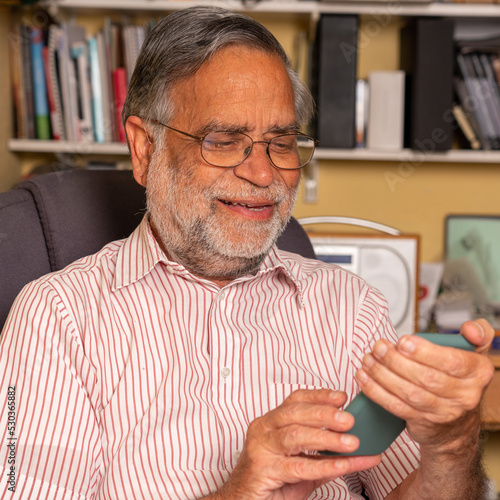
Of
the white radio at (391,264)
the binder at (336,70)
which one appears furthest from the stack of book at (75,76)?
the white radio at (391,264)

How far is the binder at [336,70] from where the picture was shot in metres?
1.88

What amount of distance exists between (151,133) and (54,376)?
42cm

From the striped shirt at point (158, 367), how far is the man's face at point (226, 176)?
0.15ft

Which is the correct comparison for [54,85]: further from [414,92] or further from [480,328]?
[480,328]

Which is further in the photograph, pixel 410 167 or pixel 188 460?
pixel 410 167

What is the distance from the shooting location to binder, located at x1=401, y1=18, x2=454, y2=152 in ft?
6.14

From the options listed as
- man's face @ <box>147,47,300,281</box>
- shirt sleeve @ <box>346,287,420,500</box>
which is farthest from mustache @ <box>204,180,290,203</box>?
shirt sleeve @ <box>346,287,420,500</box>

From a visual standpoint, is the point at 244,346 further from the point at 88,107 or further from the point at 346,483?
the point at 88,107

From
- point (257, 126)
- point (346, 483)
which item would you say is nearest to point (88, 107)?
point (257, 126)

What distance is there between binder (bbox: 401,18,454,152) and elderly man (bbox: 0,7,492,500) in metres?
0.84

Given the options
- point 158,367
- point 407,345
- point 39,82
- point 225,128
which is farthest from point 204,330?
point 39,82

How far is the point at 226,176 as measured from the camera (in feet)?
3.26

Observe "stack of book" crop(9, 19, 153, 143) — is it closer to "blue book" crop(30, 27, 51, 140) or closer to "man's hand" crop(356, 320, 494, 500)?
"blue book" crop(30, 27, 51, 140)

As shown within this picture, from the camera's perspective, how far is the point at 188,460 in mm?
882
